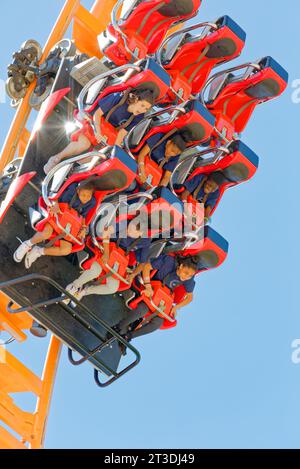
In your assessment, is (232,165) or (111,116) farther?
(232,165)

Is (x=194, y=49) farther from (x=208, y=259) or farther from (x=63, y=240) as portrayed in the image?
(x=63, y=240)

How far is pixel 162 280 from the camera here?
17.7 metres

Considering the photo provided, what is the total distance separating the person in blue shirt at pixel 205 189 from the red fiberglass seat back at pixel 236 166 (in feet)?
0.20

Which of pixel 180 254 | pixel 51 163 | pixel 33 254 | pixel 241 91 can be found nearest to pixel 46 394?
pixel 33 254

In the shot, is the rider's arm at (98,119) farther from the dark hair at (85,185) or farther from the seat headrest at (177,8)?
the seat headrest at (177,8)

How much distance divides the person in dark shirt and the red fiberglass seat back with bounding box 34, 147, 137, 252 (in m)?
0.05

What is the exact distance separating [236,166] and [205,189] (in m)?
0.44

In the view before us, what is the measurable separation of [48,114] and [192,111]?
1.39 meters

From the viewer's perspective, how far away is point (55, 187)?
16344 mm

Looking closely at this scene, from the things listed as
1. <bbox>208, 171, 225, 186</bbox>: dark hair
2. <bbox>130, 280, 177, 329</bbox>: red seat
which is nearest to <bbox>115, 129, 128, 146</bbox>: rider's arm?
<bbox>208, 171, 225, 186</bbox>: dark hair

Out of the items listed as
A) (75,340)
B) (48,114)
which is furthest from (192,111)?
(75,340)

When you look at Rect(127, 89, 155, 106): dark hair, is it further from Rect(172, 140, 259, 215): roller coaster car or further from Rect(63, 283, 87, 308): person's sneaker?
Rect(63, 283, 87, 308): person's sneaker

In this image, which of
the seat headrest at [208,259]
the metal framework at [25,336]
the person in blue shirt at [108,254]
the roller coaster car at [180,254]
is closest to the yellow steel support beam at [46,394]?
the metal framework at [25,336]

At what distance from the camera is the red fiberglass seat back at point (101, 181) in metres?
16.2
